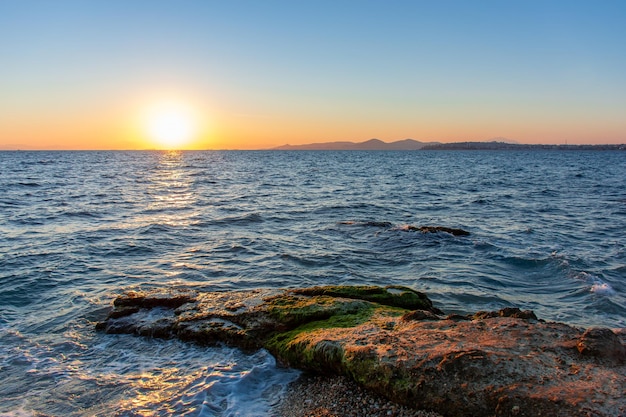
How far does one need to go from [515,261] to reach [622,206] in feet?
60.4

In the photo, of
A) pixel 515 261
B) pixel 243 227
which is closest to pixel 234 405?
pixel 515 261

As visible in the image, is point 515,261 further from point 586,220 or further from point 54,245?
point 54,245

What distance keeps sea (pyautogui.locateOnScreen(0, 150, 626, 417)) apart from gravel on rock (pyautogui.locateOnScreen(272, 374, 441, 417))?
24 centimetres

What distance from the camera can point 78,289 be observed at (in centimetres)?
1125

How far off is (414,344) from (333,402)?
1.35 metres

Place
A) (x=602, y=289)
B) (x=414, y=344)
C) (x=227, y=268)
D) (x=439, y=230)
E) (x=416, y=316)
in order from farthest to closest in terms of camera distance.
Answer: (x=439, y=230), (x=227, y=268), (x=602, y=289), (x=416, y=316), (x=414, y=344)

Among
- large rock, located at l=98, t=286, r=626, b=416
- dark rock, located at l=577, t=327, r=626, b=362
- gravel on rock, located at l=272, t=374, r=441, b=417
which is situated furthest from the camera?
dark rock, located at l=577, t=327, r=626, b=362

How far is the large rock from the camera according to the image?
4.94 metres

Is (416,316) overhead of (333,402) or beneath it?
overhead

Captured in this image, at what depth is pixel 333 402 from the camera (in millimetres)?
5672

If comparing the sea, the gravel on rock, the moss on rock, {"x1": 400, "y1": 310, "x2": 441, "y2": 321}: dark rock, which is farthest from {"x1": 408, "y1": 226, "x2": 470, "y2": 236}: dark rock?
the gravel on rock

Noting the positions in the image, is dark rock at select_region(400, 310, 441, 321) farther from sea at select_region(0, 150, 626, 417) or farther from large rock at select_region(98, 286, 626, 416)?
sea at select_region(0, 150, 626, 417)

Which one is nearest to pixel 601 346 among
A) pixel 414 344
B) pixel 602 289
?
pixel 414 344

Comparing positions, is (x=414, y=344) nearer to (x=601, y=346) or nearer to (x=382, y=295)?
(x=601, y=346)
